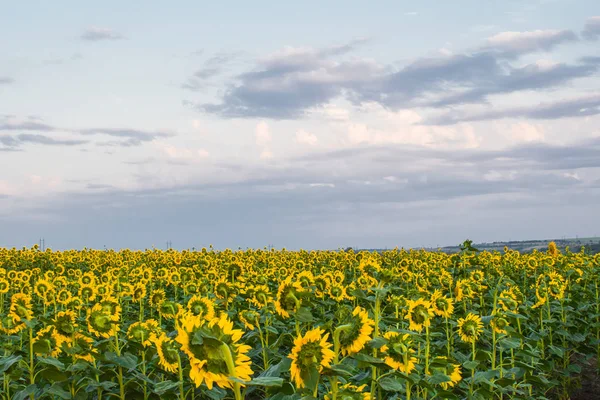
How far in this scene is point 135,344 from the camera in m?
7.08

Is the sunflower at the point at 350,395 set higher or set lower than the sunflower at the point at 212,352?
lower

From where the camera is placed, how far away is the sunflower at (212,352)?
10.6ft

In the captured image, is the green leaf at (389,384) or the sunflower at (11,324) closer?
the green leaf at (389,384)

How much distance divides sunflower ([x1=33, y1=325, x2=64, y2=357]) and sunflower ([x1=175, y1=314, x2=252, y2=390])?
397cm

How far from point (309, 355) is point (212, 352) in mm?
931

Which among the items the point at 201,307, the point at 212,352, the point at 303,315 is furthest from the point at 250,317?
the point at 212,352

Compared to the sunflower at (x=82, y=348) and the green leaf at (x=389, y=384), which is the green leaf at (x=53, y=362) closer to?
the sunflower at (x=82, y=348)

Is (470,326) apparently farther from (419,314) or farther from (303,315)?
(303,315)

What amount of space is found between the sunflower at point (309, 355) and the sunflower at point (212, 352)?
0.74 meters

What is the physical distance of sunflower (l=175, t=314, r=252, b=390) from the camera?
323 centimetres

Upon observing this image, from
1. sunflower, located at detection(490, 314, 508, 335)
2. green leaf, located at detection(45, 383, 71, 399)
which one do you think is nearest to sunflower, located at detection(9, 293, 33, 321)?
green leaf, located at detection(45, 383, 71, 399)

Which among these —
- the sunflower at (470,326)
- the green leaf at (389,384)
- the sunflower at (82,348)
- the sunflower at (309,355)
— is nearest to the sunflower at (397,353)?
the green leaf at (389,384)

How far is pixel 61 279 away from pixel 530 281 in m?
12.1

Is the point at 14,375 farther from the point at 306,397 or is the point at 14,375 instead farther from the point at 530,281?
the point at 530,281
